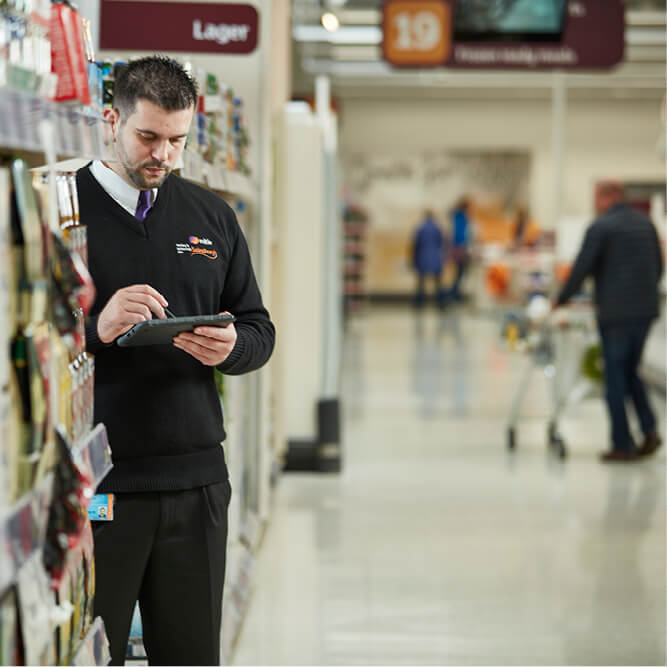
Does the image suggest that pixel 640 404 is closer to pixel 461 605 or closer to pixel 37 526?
pixel 461 605

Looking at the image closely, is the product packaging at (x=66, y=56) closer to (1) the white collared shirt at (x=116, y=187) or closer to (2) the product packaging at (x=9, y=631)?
(1) the white collared shirt at (x=116, y=187)

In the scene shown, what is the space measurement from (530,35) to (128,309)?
7492mm

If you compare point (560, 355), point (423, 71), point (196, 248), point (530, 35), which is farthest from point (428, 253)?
point (196, 248)

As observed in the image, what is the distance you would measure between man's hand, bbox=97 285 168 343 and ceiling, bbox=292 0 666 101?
34.3ft

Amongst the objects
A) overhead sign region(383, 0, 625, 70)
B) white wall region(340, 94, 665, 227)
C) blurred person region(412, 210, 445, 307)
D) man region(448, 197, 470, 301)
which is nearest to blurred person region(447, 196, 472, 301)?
man region(448, 197, 470, 301)

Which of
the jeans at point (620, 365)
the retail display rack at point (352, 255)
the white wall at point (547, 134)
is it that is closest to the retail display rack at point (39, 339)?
the jeans at point (620, 365)

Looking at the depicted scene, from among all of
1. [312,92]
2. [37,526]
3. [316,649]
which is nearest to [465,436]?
[316,649]

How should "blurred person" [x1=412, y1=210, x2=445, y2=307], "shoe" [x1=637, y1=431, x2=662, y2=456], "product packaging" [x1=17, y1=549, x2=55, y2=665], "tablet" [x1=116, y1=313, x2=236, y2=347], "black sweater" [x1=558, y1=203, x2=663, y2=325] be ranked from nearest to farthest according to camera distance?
"product packaging" [x1=17, y1=549, x2=55, y2=665] → "tablet" [x1=116, y1=313, x2=236, y2=347] → "black sweater" [x1=558, y1=203, x2=663, y2=325] → "shoe" [x1=637, y1=431, x2=662, y2=456] → "blurred person" [x1=412, y1=210, x2=445, y2=307]

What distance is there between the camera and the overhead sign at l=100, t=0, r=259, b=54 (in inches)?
158

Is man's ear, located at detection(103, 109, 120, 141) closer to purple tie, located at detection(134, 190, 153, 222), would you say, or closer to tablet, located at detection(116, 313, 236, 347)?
purple tie, located at detection(134, 190, 153, 222)

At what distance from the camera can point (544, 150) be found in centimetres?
2369

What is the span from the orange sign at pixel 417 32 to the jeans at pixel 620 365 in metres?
3.14

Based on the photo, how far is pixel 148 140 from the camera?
2076mm

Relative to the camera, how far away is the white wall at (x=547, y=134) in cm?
2373
